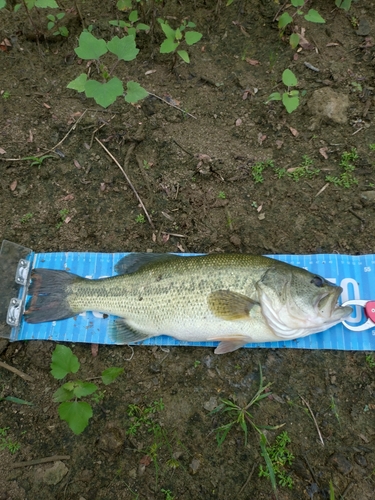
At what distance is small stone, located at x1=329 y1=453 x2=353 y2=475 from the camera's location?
10.7 feet

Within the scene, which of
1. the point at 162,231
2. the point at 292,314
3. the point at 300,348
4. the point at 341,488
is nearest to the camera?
the point at 341,488

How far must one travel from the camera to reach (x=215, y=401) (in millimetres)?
3574

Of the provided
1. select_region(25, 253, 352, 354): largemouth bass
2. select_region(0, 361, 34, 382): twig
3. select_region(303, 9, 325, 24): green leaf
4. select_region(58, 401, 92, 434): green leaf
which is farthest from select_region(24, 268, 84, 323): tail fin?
select_region(303, 9, 325, 24): green leaf

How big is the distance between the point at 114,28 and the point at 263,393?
17.2 feet

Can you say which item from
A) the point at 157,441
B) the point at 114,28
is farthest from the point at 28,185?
the point at 157,441

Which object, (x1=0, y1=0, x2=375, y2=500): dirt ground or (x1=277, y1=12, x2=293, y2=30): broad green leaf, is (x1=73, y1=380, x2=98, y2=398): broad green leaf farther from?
(x1=277, y1=12, x2=293, y2=30): broad green leaf

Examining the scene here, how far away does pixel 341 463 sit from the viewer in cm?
328

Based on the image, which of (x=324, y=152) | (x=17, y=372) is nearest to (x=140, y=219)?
(x=17, y=372)

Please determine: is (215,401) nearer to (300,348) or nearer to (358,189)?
(300,348)

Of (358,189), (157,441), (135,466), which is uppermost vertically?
(358,189)

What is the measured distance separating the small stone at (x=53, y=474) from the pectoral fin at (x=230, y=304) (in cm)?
207

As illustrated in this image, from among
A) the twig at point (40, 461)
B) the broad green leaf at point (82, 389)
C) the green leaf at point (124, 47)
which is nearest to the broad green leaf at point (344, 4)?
the green leaf at point (124, 47)

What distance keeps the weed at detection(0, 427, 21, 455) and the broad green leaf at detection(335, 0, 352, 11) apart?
21.9 feet

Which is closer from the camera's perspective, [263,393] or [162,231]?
[263,393]
